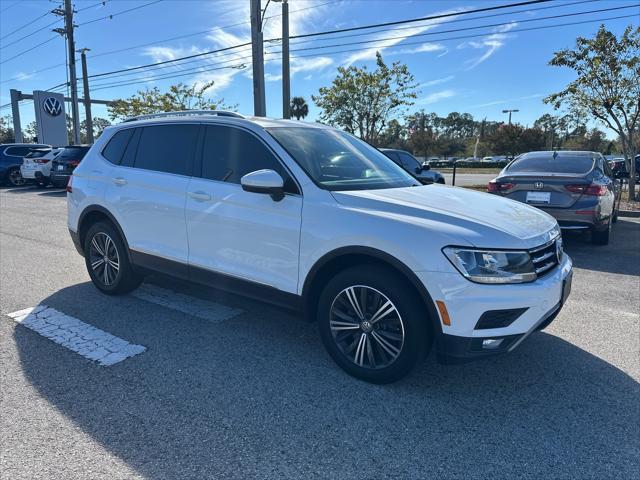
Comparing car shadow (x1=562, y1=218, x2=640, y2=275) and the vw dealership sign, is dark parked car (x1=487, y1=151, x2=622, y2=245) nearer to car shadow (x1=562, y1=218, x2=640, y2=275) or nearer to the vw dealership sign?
car shadow (x1=562, y1=218, x2=640, y2=275)

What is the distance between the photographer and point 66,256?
22.7 feet

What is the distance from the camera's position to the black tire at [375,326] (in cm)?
294

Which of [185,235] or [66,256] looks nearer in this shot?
[185,235]

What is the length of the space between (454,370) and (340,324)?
94cm

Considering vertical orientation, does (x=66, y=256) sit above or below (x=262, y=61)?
below

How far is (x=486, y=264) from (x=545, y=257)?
60 cm

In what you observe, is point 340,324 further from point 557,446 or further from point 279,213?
point 557,446

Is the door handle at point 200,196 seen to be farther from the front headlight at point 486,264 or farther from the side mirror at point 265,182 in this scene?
the front headlight at point 486,264

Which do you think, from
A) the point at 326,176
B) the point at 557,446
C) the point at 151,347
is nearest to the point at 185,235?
the point at 151,347

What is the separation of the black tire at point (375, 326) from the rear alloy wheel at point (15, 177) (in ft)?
73.8

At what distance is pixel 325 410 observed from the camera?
2.89 m

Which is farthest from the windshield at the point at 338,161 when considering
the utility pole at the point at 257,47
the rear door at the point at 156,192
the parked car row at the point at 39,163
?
the parked car row at the point at 39,163

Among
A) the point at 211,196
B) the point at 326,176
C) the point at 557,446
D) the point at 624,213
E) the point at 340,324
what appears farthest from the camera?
the point at 624,213

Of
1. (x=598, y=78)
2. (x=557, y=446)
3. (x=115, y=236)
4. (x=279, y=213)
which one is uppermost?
(x=598, y=78)
